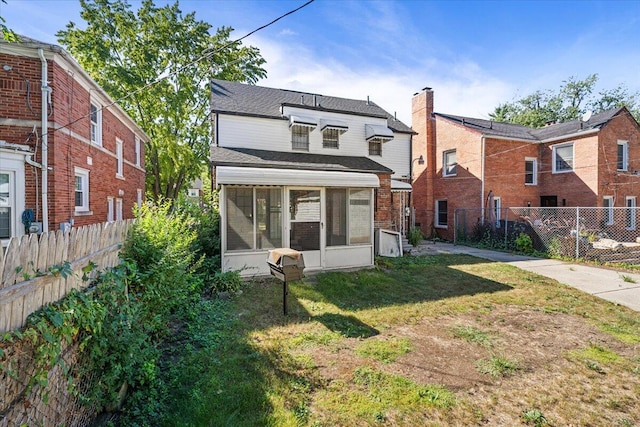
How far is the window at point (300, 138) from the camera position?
13414 mm

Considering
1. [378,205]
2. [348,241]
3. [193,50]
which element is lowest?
[348,241]

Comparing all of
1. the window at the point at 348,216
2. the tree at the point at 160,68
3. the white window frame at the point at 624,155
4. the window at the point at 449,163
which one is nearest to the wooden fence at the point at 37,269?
the window at the point at 348,216

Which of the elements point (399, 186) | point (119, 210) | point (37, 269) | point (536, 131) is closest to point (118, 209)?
point (119, 210)

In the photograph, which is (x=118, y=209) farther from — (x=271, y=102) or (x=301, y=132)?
(x=301, y=132)

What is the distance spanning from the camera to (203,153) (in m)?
22.6

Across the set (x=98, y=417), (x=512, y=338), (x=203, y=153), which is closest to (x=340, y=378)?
(x=98, y=417)

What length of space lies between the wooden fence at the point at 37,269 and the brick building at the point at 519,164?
18583 mm

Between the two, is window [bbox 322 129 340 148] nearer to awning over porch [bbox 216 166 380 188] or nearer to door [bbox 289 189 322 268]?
awning over porch [bbox 216 166 380 188]

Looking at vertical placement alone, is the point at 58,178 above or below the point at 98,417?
above

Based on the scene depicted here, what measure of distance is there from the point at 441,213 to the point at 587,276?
10472 millimetres

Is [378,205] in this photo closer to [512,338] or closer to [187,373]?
[512,338]

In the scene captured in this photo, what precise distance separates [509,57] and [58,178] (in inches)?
697

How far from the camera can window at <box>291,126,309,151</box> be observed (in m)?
13.4

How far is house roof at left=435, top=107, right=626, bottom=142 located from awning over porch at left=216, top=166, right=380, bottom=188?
12.0m
